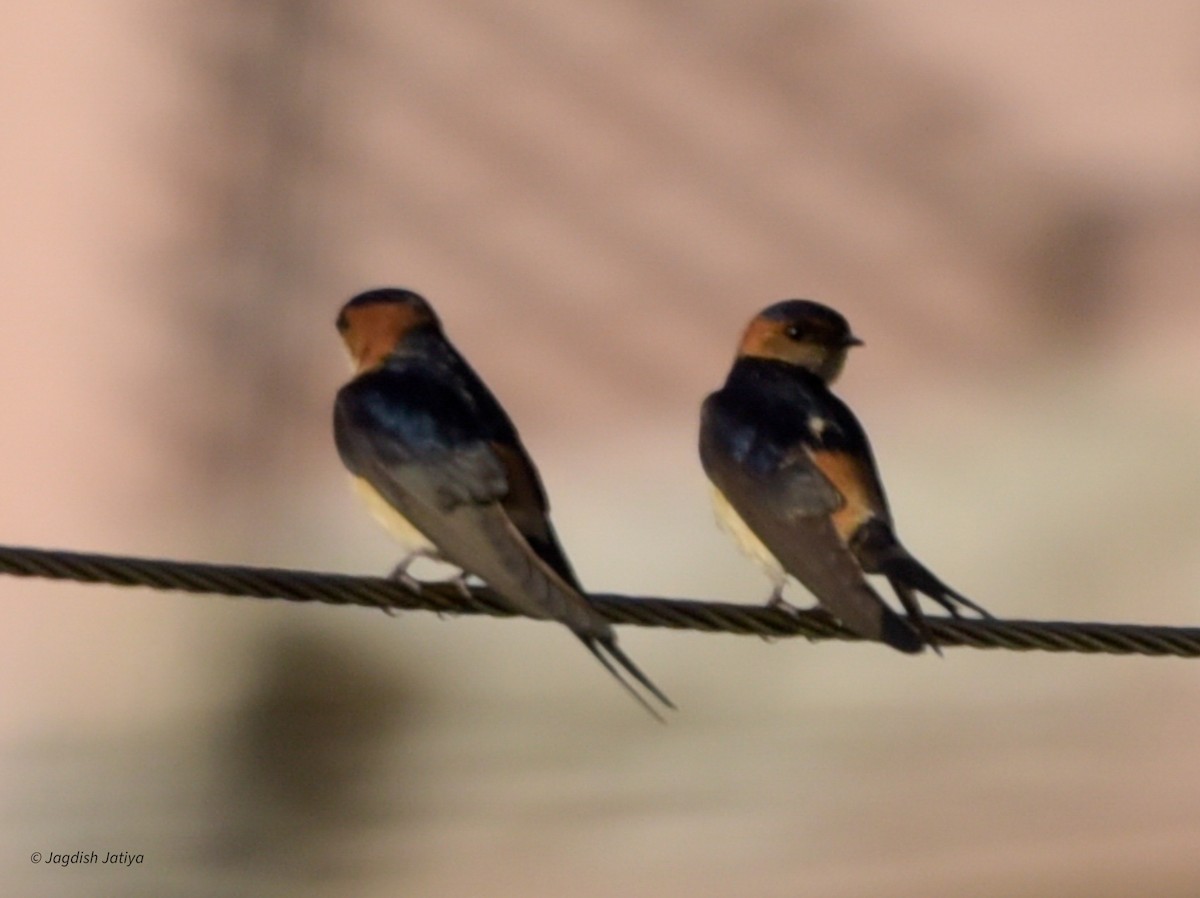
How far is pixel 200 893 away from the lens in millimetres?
6781

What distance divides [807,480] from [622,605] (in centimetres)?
76

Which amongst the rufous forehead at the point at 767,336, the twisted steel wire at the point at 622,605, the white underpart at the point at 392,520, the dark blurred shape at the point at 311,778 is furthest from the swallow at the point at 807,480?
the dark blurred shape at the point at 311,778

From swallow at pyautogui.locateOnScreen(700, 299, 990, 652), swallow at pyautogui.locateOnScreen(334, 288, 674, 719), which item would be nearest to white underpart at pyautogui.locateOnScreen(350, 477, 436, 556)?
swallow at pyautogui.locateOnScreen(334, 288, 674, 719)

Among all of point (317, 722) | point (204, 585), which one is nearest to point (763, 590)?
point (317, 722)

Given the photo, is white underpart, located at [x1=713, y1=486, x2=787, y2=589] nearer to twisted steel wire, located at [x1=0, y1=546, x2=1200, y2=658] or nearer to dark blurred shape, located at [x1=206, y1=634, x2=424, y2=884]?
twisted steel wire, located at [x1=0, y1=546, x2=1200, y2=658]

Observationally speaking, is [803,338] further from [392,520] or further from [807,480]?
[392,520]

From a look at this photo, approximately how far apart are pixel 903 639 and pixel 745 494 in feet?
1.78

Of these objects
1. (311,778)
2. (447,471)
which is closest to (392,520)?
(447,471)

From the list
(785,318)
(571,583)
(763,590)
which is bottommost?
(571,583)

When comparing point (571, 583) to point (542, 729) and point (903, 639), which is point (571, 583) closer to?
point (903, 639)

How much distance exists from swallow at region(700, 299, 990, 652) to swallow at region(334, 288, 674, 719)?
0.28 meters

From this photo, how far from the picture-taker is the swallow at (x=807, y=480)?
3068mm

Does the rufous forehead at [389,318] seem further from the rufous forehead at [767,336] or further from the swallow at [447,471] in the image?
the rufous forehead at [767,336]

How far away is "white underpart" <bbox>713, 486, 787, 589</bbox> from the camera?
343 centimetres
